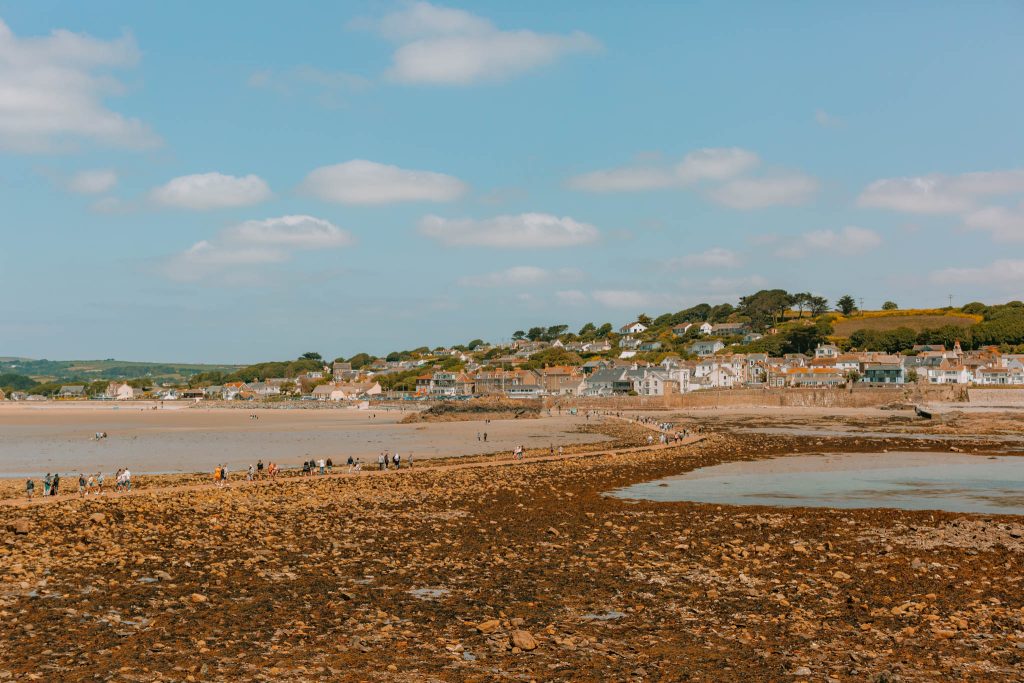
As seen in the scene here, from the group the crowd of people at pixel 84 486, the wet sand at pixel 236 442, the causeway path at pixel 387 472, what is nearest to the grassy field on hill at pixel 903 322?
the wet sand at pixel 236 442

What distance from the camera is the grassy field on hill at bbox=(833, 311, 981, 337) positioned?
516ft

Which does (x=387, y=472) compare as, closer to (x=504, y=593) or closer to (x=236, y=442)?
(x=504, y=593)

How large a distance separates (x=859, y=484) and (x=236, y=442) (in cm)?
4125

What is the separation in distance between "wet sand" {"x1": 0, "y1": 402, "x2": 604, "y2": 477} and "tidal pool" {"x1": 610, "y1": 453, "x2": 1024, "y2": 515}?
56.9ft

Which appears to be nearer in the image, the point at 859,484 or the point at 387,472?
the point at 859,484

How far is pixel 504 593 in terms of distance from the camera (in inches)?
581

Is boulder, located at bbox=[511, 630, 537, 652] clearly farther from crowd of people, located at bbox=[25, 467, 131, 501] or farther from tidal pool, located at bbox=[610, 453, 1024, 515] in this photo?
crowd of people, located at bbox=[25, 467, 131, 501]

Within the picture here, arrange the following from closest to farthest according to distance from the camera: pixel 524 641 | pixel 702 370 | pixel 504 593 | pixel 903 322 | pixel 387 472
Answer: pixel 524 641 < pixel 504 593 < pixel 387 472 < pixel 702 370 < pixel 903 322

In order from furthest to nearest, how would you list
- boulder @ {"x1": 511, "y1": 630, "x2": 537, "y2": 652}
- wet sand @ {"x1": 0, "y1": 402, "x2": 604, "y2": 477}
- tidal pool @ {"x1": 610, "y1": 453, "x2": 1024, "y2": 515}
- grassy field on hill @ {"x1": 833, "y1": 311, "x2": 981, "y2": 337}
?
grassy field on hill @ {"x1": 833, "y1": 311, "x2": 981, "y2": 337}, wet sand @ {"x1": 0, "y1": 402, "x2": 604, "y2": 477}, tidal pool @ {"x1": 610, "y1": 453, "x2": 1024, "y2": 515}, boulder @ {"x1": 511, "y1": 630, "x2": 537, "y2": 652}

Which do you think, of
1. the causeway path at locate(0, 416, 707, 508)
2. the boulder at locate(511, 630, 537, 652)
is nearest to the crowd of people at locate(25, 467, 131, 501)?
the causeway path at locate(0, 416, 707, 508)

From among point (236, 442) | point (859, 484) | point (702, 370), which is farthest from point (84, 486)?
point (702, 370)

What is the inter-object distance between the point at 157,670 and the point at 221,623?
2.06 m

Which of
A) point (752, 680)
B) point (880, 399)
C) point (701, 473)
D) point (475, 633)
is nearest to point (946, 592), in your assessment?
point (752, 680)

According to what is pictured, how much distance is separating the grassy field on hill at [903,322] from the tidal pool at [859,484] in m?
127
